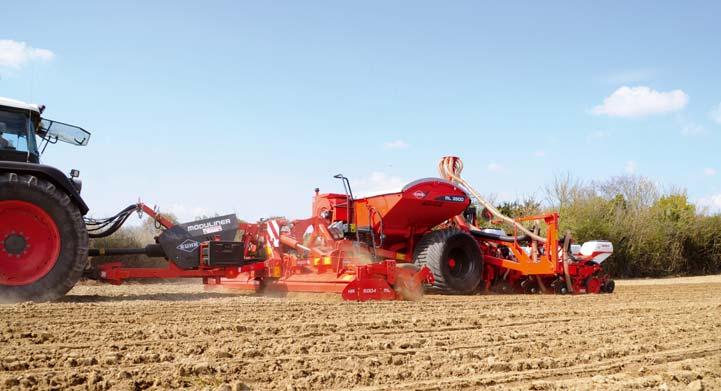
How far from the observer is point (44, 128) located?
25.9 feet

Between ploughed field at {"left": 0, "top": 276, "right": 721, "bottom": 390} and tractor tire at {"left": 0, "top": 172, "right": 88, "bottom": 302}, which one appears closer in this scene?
ploughed field at {"left": 0, "top": 276, "right": 721, "bottom": 390}

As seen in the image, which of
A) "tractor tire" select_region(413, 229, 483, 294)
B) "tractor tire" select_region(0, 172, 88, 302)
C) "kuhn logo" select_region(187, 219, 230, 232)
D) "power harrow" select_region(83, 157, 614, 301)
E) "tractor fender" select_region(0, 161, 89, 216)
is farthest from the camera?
"tractor tire" select_region(413, 229, 483, 294)

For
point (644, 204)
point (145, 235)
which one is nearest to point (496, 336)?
point (145, 235)

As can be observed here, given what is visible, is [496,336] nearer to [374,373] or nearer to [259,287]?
[374,373]

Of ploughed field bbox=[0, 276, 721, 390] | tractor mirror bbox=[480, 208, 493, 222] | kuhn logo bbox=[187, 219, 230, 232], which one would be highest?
tractor mirror bbox=[480, 208, 493, 222]

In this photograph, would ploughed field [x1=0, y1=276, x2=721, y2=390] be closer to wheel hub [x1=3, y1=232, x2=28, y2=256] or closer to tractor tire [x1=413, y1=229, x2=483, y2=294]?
wheel hub [x1=3, y1=232, x2=28, y2=256]

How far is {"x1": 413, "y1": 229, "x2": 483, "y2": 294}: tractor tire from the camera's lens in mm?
9648

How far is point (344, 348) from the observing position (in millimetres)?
4395

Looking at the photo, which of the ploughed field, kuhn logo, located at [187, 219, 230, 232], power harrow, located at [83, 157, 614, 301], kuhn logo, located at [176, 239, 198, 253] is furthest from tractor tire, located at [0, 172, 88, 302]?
kuhn logo, located at [187, 219, 230, 232]

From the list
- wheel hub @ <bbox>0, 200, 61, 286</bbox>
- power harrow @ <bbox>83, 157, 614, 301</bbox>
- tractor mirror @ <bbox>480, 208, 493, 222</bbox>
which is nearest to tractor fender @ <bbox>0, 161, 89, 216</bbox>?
wheel hub @ <bbox>0, 200, 61, 286</bbox>

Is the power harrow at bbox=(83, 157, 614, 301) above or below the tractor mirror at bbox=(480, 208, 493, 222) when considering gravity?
below

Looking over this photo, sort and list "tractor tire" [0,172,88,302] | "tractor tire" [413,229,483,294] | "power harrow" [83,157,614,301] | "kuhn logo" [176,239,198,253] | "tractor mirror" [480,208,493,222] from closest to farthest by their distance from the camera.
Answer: "tractor tire" [0,172,88,302] → "power harrow" [83,157,614,301] → "kuhn logo" [176,239,198,253] → "tractor tire" [413,229,483,294] → "tractor mirror" [480,208,493,222]

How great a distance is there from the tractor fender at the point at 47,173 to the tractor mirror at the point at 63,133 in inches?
44.2

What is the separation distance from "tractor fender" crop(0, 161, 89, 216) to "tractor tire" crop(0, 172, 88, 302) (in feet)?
0.28
